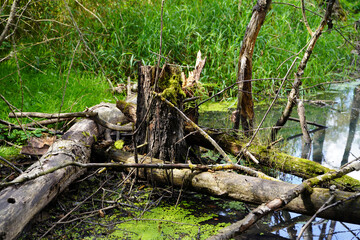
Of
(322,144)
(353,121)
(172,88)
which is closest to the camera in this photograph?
(172,88)

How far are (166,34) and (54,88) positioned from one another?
2.19 meters

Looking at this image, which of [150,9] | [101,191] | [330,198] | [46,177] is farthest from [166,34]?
[330,198]

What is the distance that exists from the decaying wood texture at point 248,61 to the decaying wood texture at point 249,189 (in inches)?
43.3

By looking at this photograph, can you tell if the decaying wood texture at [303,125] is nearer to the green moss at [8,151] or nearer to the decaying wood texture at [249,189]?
the decaying wood texture at [249,189]

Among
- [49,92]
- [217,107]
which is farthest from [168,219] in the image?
[217,107]

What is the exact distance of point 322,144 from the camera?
423cm

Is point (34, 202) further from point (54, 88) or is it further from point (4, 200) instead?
point (54, 88)

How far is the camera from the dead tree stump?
2.89 meters

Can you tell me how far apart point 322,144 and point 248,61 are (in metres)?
1.45

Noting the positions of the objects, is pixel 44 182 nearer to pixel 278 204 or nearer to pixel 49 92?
pixel 278 204

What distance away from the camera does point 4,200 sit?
1.98m

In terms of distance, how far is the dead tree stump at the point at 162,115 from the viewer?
9.48ft

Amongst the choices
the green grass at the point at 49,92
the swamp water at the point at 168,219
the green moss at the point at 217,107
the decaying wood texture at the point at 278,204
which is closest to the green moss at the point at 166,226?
the swamp water at the point at 168,219

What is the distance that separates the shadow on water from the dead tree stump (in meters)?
0.92
